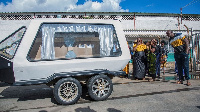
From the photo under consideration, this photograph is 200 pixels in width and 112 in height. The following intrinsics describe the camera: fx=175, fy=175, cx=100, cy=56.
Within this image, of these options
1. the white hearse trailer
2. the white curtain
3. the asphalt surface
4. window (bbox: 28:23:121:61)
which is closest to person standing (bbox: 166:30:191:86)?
the asphalt surface

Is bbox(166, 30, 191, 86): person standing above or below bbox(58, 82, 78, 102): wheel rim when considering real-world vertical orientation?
above

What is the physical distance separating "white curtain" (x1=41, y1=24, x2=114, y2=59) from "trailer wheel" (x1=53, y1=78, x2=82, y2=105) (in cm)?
66

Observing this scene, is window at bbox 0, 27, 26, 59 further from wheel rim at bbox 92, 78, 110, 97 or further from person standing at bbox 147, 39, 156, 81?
person standing at bbox 147, 39, 156, 81

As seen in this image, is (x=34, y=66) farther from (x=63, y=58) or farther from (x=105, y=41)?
(x=105, y=41)

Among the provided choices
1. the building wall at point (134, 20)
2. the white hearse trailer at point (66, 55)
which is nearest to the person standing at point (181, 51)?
the white hearse trailer at point (66, 55)

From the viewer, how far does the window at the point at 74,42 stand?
403cm

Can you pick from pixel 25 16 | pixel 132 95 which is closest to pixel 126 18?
pixel 25 16

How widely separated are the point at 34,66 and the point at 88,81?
1.30m

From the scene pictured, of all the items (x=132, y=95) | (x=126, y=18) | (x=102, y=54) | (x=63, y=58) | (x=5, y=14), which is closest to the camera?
(x=63, y=58)

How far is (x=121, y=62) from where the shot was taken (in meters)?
4.52

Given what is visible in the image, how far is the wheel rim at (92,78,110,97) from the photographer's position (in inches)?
169

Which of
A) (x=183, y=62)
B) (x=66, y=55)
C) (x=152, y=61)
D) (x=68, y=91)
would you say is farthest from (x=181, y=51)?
(x=68, y=91)

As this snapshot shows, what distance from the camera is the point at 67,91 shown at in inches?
161

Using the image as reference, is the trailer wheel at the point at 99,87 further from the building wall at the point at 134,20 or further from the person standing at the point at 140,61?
the building wall at the point at 134,20
